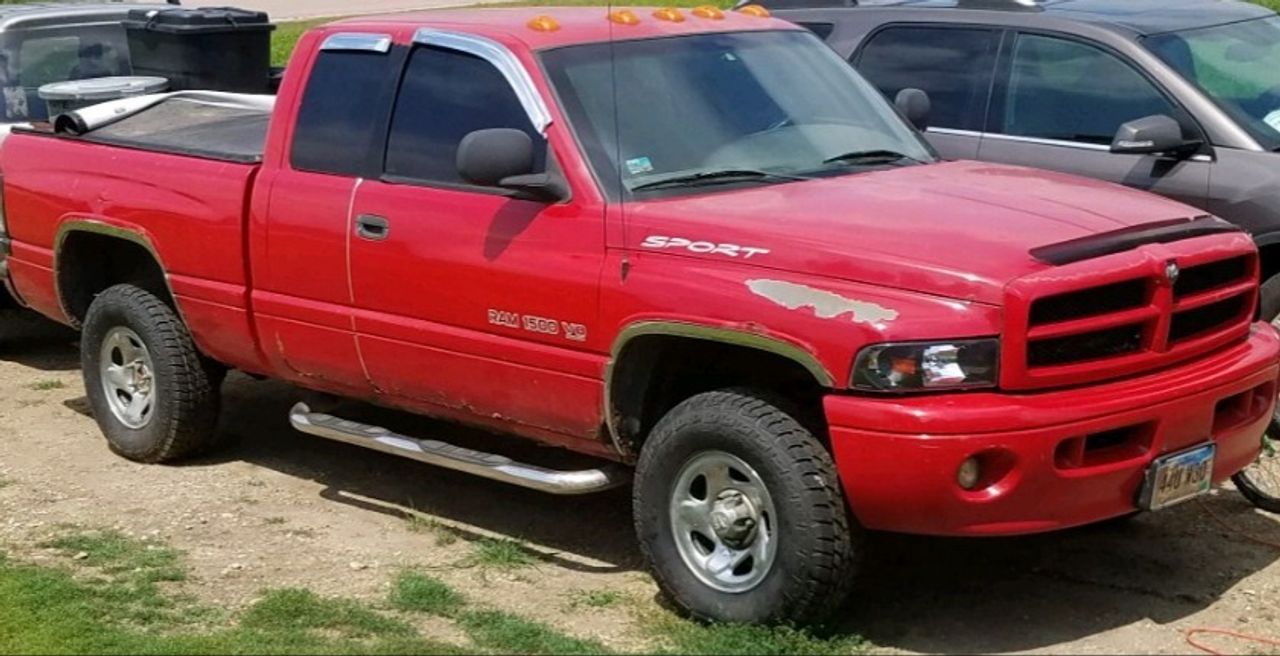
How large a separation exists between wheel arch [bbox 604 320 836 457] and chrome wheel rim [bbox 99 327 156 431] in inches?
109

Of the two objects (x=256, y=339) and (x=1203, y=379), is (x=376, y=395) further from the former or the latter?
(x=1203, y=379)

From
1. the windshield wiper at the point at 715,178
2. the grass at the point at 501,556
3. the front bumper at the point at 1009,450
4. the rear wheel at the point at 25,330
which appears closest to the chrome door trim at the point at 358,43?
the windshield wiper at the point at 715,178

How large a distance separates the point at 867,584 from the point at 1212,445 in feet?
3.94

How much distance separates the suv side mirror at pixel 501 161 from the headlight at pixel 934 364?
4.54 ft

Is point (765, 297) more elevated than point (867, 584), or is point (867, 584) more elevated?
point (765, 297)

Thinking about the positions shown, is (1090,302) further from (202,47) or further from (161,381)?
(202,47)

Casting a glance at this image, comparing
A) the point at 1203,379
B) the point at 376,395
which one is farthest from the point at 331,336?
the point at 1203,379

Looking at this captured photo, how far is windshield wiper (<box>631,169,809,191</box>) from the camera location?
634cm

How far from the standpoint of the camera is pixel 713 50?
22.8ft

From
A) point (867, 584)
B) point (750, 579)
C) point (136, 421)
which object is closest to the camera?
point (750, 579)

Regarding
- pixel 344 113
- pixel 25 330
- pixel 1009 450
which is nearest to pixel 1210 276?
pixel 1009 450

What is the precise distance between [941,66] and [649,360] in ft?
10.2

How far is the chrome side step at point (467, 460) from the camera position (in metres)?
6.38

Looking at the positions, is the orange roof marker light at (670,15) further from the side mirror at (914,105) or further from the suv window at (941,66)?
the suv window at (941,66)
